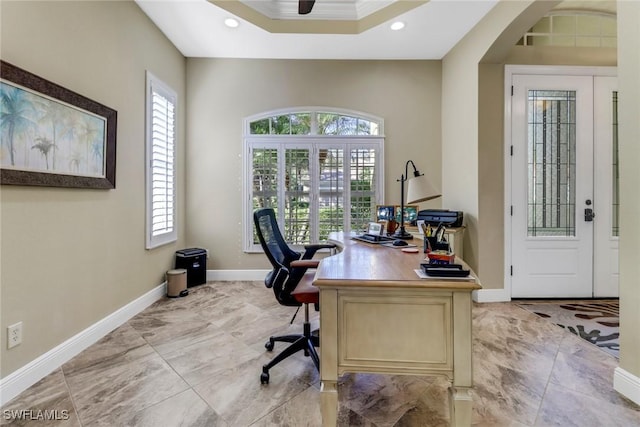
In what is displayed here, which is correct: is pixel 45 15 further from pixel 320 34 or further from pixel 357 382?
pixel 357 382

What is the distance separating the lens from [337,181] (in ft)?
13.1

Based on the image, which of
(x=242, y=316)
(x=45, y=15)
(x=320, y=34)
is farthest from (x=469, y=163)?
(x=45, y=15)

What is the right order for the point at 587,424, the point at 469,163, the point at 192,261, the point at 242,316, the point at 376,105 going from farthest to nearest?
the point at 376,105, the point at 192,261, the point at 469,163, the point at 242,316, the point at 587,424

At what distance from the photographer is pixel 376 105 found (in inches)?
157

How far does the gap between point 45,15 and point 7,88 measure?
636 millimetres

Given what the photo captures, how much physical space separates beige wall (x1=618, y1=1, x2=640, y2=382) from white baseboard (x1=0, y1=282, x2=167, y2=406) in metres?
3.53

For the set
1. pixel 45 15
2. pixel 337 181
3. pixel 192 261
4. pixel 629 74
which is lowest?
pixel 192 261

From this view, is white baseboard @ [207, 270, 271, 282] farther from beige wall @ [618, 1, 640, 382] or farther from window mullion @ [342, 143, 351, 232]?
beige wall @ [618, 1, 640, 382]

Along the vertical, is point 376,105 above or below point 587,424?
above

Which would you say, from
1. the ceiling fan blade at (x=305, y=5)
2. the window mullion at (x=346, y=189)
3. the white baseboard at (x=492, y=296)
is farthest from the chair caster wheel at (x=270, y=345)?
the ceiling fan blade at (x=305, y=5)

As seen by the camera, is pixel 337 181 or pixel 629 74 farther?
pixel 337 181

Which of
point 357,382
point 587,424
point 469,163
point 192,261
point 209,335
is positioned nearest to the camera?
point 587,424

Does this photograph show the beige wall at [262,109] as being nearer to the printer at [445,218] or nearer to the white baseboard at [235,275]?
the white baseboard at [235,275]

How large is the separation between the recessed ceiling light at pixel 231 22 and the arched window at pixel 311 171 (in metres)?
1.09
